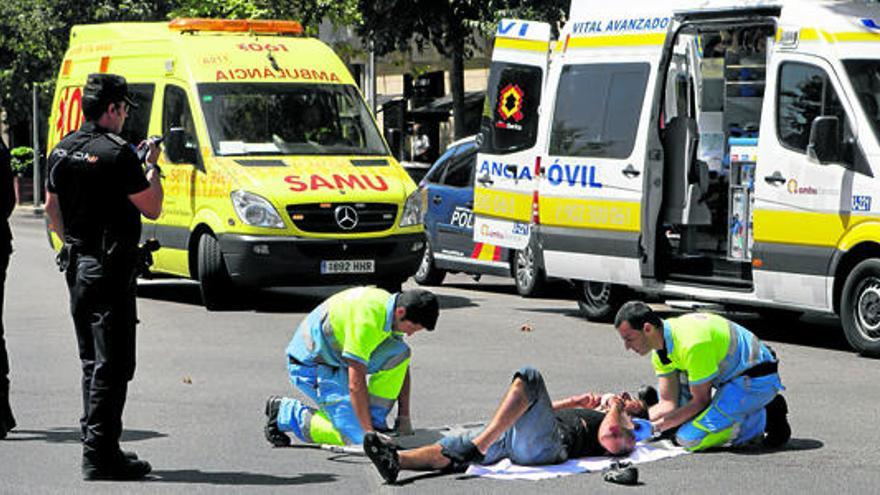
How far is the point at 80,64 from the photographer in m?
20.2

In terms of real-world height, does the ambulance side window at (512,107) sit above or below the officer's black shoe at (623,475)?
above

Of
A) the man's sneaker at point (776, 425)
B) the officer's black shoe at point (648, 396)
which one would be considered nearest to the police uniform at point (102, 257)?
the officer's black shoe at point (648, 396)

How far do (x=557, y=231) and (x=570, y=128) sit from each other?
96 centimetres

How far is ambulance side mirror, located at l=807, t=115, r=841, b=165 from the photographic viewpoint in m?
13.4

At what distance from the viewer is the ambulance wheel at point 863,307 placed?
44.0ft

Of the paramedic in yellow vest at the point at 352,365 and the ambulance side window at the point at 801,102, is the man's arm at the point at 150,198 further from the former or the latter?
the ambulance side window at the point at 801,102

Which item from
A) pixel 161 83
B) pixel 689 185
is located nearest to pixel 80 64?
pixel 161 83

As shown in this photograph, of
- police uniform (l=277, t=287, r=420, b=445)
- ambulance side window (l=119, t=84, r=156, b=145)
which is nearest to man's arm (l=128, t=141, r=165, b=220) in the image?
police uniform (l=277, t=287, r=420, b=445)

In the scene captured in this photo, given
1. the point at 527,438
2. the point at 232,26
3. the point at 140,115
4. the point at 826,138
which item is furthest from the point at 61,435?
the point at 232,26

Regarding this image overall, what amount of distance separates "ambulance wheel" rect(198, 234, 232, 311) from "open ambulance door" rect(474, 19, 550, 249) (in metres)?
2.65

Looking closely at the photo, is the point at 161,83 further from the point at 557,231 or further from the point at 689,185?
the point at 689,185

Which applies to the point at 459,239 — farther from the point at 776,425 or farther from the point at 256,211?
the point at 776,425

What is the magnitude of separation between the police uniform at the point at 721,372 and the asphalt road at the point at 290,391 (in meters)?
0.15

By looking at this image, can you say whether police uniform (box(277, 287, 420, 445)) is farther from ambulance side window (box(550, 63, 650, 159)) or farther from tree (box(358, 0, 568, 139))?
tree (box(358, 0, 568, 139))
